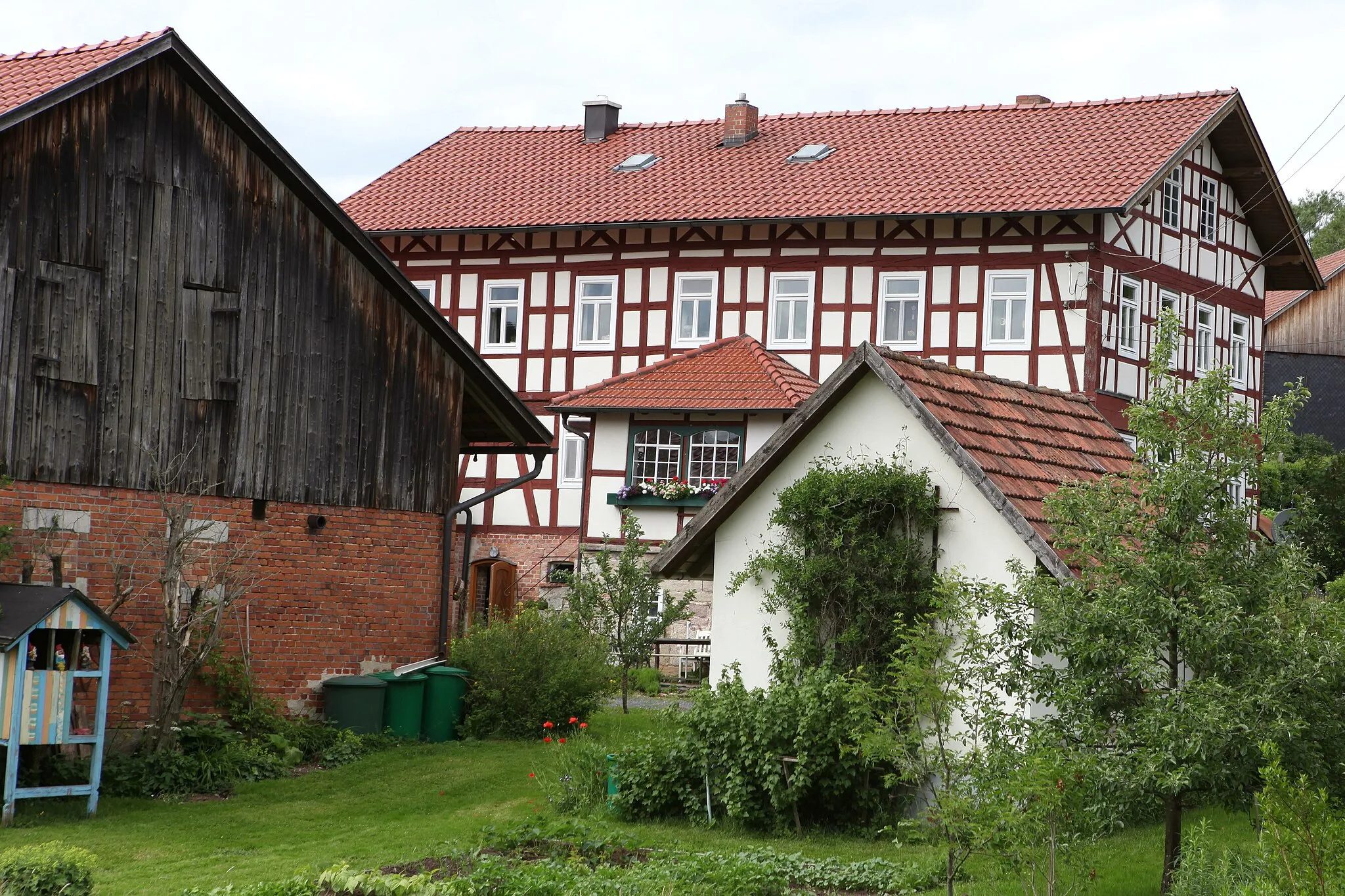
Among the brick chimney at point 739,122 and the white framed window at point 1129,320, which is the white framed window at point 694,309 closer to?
the brick chimney at point 739,122

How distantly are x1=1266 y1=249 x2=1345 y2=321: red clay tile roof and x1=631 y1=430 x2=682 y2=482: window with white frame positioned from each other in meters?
19.6

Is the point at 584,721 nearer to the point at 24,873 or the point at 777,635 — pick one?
the point at 777,635

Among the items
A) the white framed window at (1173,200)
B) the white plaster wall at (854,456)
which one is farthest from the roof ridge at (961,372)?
the white framed window at (1173,200)

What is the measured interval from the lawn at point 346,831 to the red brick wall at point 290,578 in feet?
5.14

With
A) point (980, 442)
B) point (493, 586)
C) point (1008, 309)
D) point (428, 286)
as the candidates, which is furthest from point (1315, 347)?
point (980, 442)

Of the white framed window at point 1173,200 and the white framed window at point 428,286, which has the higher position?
the white framed window at point 1173,200

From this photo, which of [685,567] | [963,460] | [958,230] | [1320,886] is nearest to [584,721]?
[685,567]

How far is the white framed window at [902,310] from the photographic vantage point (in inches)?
1075

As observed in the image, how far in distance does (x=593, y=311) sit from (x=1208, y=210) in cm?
1164

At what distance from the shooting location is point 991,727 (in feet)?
30.6

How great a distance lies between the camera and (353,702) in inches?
649

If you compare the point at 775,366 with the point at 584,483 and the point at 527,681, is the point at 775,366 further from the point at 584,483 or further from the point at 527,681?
the point at 527,681

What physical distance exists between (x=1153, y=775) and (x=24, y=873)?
21.1 feet

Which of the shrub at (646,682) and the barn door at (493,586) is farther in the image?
the barn door at (493,586)
